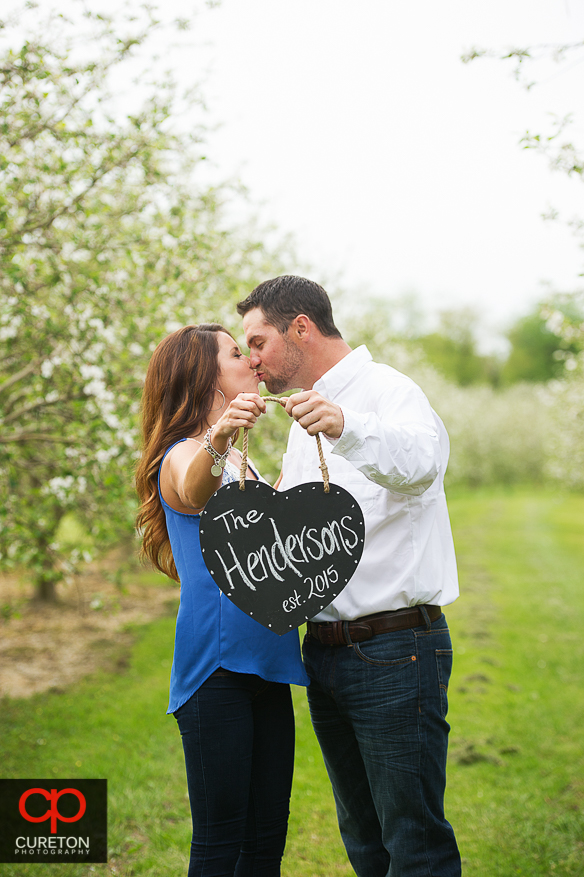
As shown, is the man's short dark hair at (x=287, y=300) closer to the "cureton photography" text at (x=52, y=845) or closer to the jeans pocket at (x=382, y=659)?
A: the jeans pocket at (x=382, y=659)

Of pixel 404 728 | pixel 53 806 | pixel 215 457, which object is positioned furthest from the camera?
pixel 53 806

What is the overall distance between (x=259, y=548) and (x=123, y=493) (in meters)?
3.23

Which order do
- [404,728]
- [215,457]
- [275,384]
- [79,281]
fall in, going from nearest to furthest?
[215,457] < [404,728] < [275,384] < [79,281]

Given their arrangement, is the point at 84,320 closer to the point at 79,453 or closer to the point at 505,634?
the point at 79,453

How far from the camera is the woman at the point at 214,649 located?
7.02 feet

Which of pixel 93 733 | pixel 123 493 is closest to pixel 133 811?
pixel 93 733

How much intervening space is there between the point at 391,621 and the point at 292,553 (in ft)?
1.46

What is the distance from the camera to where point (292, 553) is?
6.81 ft

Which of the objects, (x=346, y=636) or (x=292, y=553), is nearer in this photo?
(x=292, y=553)

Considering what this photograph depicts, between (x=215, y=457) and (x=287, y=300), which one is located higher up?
(x=287, y=300)

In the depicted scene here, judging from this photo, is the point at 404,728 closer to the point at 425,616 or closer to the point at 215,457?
the point at 425,616

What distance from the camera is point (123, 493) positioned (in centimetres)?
508

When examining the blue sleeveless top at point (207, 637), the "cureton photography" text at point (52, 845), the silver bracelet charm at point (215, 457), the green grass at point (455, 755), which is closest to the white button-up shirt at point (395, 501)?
the blue sleeveless top at point (207, 637)

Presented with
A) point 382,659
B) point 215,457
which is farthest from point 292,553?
point 382,659
